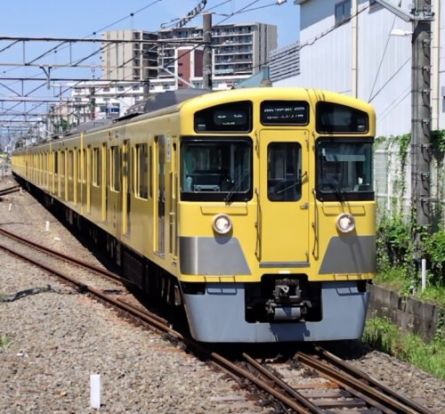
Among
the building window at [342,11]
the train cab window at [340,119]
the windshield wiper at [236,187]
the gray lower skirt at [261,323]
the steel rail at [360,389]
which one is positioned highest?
the building window at [342,11]

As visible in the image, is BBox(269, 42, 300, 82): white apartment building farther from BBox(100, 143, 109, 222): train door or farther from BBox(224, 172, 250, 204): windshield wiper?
BBox(224, 172, 250, 204): windshield wiper

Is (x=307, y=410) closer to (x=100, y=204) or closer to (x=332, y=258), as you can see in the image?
(x=332, y=258)

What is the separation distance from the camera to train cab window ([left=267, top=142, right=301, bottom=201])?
28.1 feet

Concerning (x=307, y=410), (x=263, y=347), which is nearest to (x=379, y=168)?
(x=263, y=347)

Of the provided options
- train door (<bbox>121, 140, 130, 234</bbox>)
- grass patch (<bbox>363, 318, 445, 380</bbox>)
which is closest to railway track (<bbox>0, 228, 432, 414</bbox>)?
grass patch (<bbox>363, 318, 445, 380</bbox>)

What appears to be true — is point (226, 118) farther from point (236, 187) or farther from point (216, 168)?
point (236, 187)

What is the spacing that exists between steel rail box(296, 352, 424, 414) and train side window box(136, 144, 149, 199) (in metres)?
3.24

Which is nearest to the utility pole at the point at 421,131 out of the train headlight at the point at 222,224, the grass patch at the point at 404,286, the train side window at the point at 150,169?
the grass patch at the point at 404,286

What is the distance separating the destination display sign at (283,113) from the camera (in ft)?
28.2

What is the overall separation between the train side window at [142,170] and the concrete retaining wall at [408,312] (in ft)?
10.9

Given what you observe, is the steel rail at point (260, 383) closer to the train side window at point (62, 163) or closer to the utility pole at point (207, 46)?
the utility pole at point (207, 46)

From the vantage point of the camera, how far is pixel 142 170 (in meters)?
11.1

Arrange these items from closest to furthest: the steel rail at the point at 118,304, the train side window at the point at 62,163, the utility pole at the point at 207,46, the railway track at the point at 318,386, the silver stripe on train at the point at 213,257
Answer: the railway track at the point at 318,386 → the silver stripe on train at the point at 213,257 → the steel rail at the point at 118,304 → the utility pole at the point at 207,46 → the train side window at the point at 62,163

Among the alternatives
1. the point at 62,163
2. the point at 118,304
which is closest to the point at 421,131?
the point at 118,304
